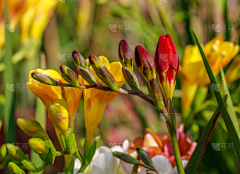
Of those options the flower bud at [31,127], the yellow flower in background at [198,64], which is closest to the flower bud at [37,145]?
the flower bud at [31,127]

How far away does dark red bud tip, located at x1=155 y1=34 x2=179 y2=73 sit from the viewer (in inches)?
6.1

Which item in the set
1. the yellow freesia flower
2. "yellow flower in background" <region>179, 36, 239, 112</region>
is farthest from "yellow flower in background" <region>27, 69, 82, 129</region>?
"yellow flower in background" <region>179, 36, 239, 112</region>

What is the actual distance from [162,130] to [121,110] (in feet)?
0.47

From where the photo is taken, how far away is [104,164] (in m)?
0.18

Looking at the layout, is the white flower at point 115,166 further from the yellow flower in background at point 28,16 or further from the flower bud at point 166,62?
the yellow flower in background at point 28,16

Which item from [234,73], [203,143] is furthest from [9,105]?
[234,73]

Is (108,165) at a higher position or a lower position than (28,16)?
lower

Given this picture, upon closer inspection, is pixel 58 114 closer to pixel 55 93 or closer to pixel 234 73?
A: pixel 55 93

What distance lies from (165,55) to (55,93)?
3.3 inches

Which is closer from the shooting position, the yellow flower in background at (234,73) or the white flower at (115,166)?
the white flower at (115,166)

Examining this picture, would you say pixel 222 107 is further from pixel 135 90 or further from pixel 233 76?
pixel 233 76

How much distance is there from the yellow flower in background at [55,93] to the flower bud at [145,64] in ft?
0.18

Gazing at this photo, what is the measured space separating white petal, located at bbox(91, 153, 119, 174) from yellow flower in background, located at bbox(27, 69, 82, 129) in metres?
0.04

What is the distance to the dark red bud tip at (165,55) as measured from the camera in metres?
0.15
